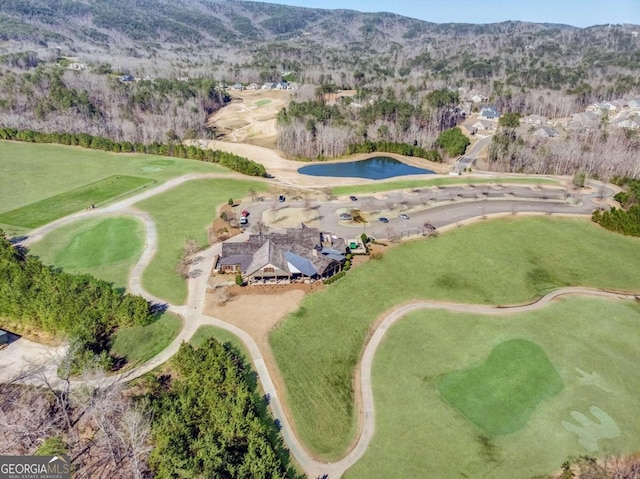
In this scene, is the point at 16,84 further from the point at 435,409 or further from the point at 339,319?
the point at 435,409

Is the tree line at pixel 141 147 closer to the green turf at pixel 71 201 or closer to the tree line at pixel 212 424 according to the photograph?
the green turf at pixel 71 201

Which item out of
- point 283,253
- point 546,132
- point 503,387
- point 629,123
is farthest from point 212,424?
point 629,123

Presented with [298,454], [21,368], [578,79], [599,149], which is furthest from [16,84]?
[578,79]

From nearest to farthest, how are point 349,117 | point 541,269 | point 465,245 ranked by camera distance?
point 541,269, point 465,245, point 349,117

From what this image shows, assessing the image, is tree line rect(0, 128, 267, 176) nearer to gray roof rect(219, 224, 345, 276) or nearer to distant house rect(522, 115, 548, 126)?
gray roof rect(219, 224, 345, 276)

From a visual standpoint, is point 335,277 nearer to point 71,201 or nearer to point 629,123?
point 71,201

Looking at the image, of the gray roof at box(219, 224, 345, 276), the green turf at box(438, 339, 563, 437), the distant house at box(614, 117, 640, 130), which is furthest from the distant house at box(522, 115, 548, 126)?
the green turf at box(438, 339, 563, 437)
